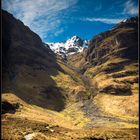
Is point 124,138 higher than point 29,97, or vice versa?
point 29,97

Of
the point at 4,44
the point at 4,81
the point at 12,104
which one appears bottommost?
the point at 12,104

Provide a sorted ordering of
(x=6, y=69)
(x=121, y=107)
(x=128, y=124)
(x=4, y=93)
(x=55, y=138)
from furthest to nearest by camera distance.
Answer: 1. (x=6, y=69)
2. (x=121, y=107)
3. (x=4, y=93)
4. (x=128, y=124)
5. (x=55, y=138)

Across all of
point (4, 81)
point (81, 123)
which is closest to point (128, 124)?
point (81, 123)

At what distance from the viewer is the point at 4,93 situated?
559 feet

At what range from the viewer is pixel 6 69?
19775 cm

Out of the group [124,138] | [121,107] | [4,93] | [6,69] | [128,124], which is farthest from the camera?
[6,69]

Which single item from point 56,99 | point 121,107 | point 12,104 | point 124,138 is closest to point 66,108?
point 56,99

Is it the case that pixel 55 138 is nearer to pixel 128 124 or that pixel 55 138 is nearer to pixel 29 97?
pixel 128 124

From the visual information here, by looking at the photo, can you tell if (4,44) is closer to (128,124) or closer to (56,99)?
(56,99)

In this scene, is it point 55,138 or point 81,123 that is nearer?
point 55,138

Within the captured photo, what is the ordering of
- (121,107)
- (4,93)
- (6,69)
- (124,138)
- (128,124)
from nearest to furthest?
1. (124,138)
2. (128,124)
3. (4,93)
4. (121,107)
5. (6,69)

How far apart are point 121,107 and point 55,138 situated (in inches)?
4167

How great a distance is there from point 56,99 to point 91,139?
112681 millimetres

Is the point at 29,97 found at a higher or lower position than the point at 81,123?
higher
